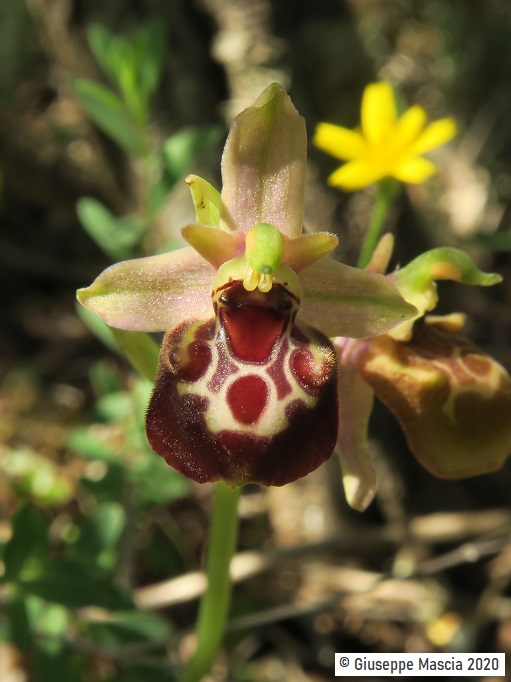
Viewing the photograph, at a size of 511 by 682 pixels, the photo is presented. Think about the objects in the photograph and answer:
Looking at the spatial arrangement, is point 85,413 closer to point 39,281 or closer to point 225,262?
point 39,281

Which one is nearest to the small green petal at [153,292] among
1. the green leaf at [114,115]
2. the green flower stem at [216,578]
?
the green flower stem at [216,578]

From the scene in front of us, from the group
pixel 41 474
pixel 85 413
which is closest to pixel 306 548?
pixel 41 474

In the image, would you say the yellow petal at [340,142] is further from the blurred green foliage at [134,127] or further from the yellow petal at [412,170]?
the blurred green foliage at [134,127]

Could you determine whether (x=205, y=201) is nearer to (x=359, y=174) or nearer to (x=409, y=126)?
(x=359, y=174)


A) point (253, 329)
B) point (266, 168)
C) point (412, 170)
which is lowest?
point (412, 170)

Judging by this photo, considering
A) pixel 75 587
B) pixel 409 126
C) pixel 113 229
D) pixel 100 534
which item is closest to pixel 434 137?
pixel 409 126

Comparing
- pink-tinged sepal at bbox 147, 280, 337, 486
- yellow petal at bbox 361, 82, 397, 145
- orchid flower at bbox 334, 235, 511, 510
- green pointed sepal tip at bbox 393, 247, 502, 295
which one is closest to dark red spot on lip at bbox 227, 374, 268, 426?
pink-tinged sepal at bbox 147, 280, 337, 486

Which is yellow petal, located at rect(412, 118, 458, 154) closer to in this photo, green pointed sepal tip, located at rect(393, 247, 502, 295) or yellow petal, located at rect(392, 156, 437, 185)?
yellow petal, located at rect(392, 156, 437, 185)
